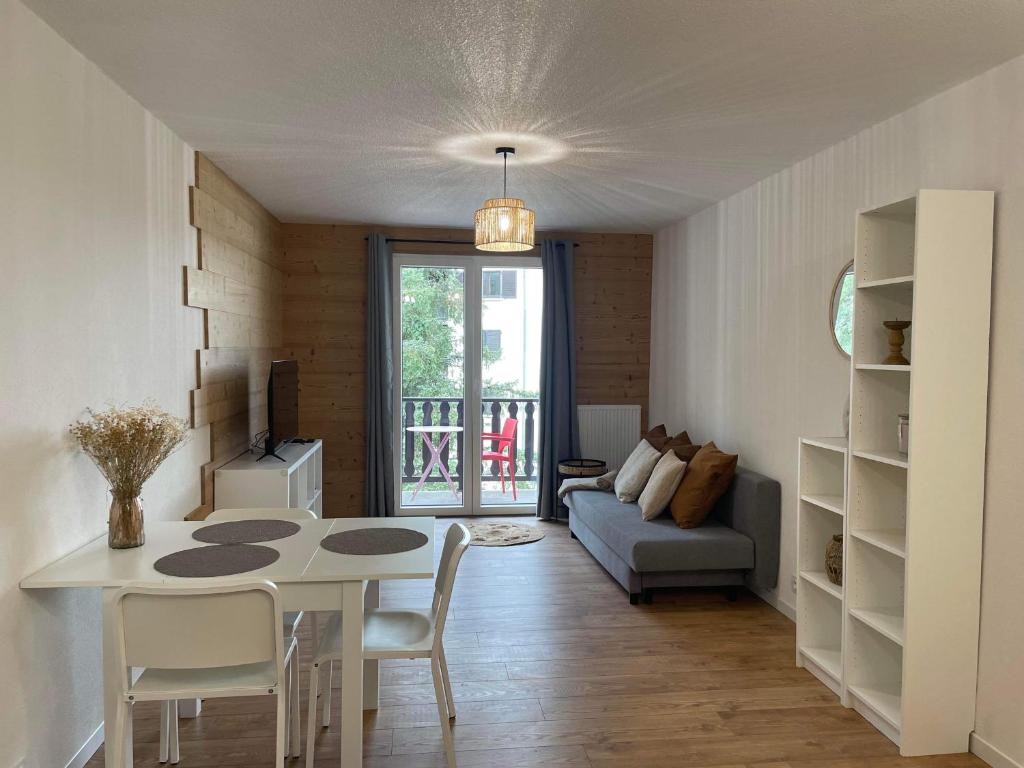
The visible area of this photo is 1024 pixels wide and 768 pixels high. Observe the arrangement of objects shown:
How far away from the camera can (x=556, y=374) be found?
259 inches

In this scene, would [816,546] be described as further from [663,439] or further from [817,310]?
[663,439]

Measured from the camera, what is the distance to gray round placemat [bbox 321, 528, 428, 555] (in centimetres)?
266

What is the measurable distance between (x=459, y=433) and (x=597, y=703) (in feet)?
12.1

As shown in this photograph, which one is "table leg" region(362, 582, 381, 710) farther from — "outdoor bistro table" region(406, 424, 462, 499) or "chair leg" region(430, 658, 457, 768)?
"outdoor bistro table" region(406, 424, 462, 499)

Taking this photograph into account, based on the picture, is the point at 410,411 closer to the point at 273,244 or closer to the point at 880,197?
the point at 273,244

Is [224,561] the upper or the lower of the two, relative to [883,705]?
upper

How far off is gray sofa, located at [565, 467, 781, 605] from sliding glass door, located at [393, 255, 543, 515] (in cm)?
228

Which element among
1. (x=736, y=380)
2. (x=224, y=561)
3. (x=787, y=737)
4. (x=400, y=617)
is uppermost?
(x=736, y=380)

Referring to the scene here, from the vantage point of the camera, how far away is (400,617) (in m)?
2.88

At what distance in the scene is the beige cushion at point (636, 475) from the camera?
5285 millimetres

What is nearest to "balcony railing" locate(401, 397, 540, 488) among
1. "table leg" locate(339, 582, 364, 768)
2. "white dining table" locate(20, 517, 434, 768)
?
"white dining table" locate(20, 517, 434, 768)

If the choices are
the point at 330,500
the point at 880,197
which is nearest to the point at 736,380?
the point at 880,197

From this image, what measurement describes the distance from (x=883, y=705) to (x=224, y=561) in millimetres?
2542

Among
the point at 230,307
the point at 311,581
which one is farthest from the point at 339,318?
the point at 311,581
